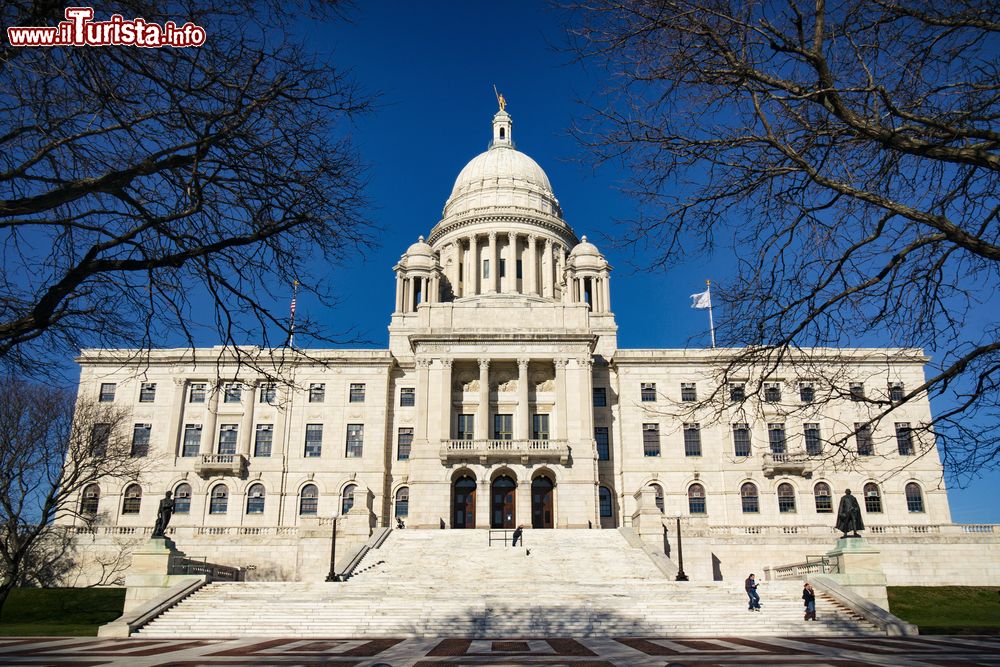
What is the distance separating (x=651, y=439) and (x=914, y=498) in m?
19.0

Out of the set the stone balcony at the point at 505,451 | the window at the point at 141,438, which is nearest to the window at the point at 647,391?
the stone balcony at the point at 505,451

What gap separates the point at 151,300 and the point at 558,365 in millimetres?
42115

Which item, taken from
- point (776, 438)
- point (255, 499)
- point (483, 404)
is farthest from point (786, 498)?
point (255, 499)

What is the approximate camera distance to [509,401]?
2117 inches

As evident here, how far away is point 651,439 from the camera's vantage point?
54.7 m

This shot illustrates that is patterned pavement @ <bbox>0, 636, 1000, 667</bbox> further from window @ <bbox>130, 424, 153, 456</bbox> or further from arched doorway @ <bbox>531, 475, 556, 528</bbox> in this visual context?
window @ <bbox>130, 424, 153, 456</bbox>

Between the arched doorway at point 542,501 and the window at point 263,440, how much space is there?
19.9m

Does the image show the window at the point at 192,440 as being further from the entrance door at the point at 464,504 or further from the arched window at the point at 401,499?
the entrance door at the point at 464,504

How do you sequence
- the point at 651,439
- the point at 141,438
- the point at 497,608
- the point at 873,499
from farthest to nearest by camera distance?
the point at 141,438 → the point at 651,439 → the point at 873,499 → the point at 497,608

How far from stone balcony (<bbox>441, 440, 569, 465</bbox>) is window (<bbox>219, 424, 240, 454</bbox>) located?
56.7ft

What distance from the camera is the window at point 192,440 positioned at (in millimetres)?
55250

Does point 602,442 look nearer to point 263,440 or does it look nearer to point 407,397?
point 407,397

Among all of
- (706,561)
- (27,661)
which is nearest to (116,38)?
(27,661)

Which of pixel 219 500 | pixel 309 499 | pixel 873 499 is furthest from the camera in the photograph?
pixel 309 499
